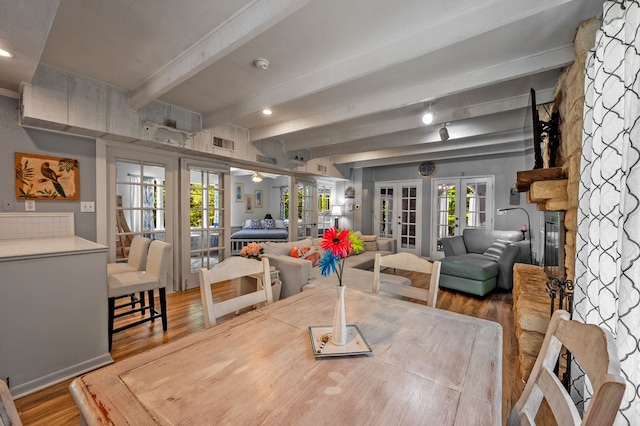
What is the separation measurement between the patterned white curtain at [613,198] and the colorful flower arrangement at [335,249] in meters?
1.01

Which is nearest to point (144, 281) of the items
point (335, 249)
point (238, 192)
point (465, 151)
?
point (335, 249)

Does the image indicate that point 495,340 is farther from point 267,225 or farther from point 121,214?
point 267,225

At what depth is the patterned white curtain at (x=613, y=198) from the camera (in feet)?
3.23

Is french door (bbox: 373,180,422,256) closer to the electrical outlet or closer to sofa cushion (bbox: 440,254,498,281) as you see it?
sofa cushion (bbox: 440,254,498,281)

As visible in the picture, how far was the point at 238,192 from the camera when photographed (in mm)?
8430

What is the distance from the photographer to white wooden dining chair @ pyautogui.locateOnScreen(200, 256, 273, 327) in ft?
4.15

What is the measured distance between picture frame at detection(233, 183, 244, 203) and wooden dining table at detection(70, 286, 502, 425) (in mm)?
7642

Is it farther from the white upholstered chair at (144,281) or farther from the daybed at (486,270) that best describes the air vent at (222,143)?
the daybed at (486,270)

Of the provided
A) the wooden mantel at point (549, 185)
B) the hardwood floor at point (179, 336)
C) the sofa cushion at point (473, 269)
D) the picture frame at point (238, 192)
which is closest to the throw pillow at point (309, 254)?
the hardwood floor at point (179, 336)

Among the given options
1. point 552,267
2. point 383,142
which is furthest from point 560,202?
point 383,142

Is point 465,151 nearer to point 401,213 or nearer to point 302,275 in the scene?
point 401,213

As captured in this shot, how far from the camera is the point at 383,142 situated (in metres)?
4.58

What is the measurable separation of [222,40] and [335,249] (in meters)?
1.68

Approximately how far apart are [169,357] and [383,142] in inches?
171
